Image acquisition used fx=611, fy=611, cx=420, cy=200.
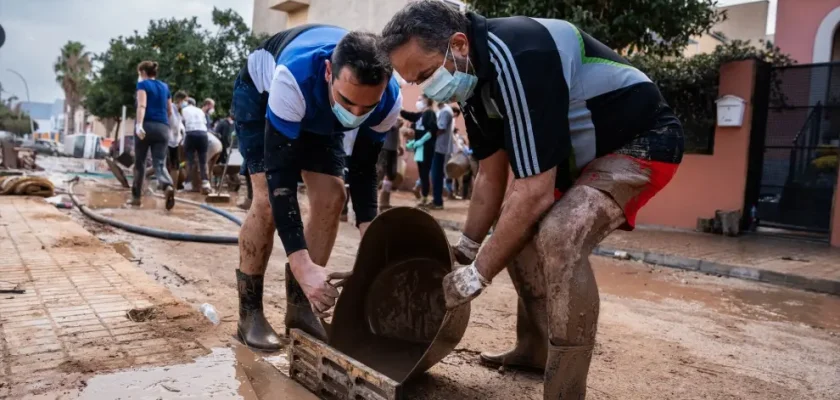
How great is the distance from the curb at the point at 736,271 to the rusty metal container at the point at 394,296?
13.9ft

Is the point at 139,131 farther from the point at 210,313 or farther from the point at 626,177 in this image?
the point at 626,177

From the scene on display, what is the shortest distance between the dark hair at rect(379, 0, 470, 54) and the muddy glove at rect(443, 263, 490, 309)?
0.73m

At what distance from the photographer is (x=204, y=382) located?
89.4 inches

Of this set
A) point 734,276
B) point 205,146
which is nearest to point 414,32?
point 734,276

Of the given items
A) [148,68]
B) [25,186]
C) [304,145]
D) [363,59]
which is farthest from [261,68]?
[25,186]

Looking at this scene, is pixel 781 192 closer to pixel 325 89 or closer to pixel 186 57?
pixel 325 89

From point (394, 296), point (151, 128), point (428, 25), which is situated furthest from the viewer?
point (151, 128)

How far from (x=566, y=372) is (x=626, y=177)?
67 centimetres

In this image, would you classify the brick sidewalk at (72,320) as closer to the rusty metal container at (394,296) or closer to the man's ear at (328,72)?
the rusty metal container at (394,296)

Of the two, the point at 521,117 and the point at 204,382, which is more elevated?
the point at 521,117

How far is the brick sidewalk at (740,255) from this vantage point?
5543mm

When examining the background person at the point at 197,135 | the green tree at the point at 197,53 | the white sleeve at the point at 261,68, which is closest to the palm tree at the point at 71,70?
the green tree at the point at 197,53

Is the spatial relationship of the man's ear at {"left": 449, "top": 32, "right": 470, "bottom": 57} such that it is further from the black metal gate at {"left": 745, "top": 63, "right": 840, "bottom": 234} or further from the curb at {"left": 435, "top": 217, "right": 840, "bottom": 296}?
the black metal gate at {"left": 745, "top": 63, "right": 840, "bottom": 234}

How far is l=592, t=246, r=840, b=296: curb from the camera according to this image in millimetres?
5309
